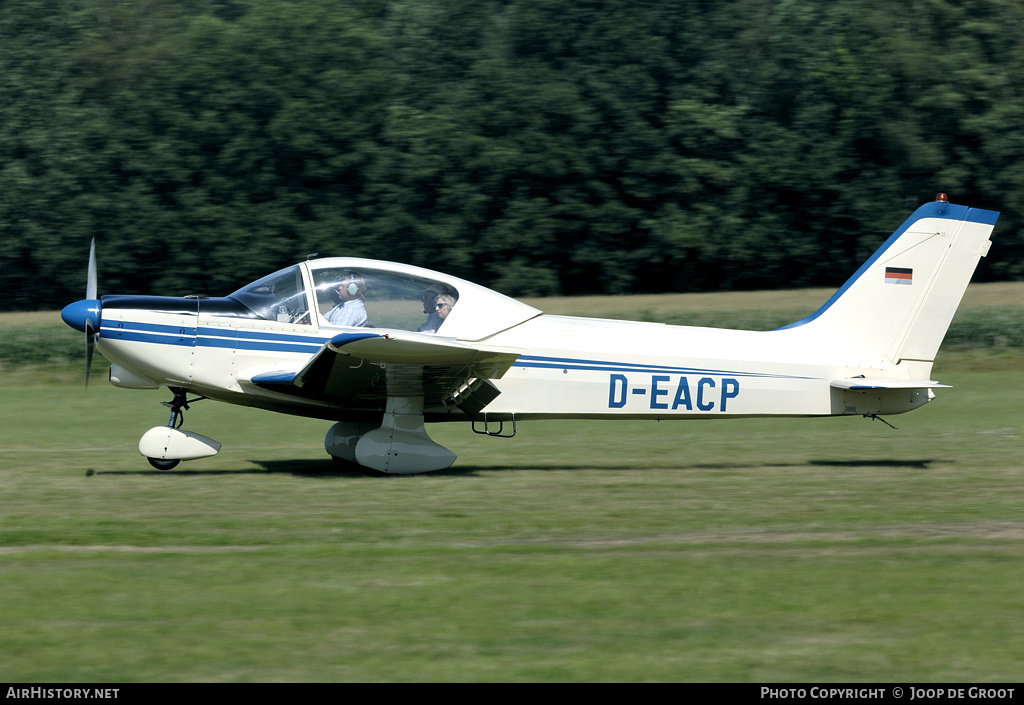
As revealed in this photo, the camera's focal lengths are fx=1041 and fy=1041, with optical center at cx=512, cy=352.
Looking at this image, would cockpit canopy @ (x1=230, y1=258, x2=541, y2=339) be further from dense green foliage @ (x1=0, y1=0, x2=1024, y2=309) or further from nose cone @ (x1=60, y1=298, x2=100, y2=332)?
dense green foliage @ (x1=0, y1=0, x2=1024, y2=309)

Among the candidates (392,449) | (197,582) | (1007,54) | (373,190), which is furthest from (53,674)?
(1007,54)

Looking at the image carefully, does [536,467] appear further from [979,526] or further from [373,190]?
[373,190]

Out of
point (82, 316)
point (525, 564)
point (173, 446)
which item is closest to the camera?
point (525, 564)

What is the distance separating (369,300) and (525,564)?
151 inches

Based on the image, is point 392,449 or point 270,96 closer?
point 392,449

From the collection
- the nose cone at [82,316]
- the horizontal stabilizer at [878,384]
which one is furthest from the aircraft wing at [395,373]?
the horizontal stabilizer at [878,384]

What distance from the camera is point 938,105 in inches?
1258

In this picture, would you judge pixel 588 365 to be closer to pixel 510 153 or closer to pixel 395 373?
pixel 395 373

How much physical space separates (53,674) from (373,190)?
2861 cm

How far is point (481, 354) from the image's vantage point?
342 inches

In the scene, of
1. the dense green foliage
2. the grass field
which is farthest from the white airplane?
the dense green foliage

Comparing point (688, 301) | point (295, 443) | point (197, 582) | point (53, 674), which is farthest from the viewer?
point (688, 301)

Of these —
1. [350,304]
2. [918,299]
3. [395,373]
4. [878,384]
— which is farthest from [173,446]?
[918,299]

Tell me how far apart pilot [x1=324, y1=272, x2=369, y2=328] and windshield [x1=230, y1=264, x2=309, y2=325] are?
11.0 inches
